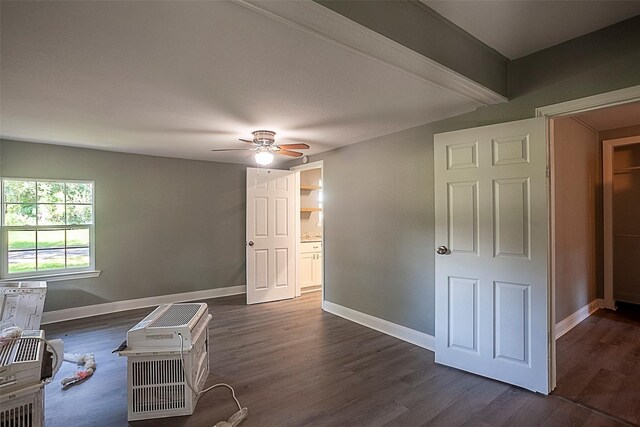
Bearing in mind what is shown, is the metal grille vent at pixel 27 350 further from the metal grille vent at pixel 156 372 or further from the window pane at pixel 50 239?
the window pane at pixel 50 239

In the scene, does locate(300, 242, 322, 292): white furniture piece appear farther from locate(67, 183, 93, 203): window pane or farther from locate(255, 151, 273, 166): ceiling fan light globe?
locate(67, 183, 93, 203): window pane

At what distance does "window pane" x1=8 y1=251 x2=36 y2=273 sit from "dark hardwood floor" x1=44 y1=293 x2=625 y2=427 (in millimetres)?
975

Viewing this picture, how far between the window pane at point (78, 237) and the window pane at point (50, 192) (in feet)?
1.42

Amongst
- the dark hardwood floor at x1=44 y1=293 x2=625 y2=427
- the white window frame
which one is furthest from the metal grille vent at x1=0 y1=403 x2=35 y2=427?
the white window frame

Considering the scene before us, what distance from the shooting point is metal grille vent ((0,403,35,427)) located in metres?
1.44

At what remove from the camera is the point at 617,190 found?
4324mm

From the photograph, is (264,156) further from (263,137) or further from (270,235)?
(270,235)

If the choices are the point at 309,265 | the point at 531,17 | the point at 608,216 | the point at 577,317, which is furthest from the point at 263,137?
the point at 608,216

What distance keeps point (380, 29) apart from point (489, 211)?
164 centimetres

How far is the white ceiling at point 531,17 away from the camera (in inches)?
68.4

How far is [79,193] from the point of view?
4.11 meters

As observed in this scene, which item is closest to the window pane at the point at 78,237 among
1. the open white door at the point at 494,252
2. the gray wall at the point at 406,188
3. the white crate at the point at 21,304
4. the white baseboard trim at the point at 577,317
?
the white crate at the point at 21,304

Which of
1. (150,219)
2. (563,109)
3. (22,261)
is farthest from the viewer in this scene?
(150,219)

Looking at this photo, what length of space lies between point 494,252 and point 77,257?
4.92 meters
